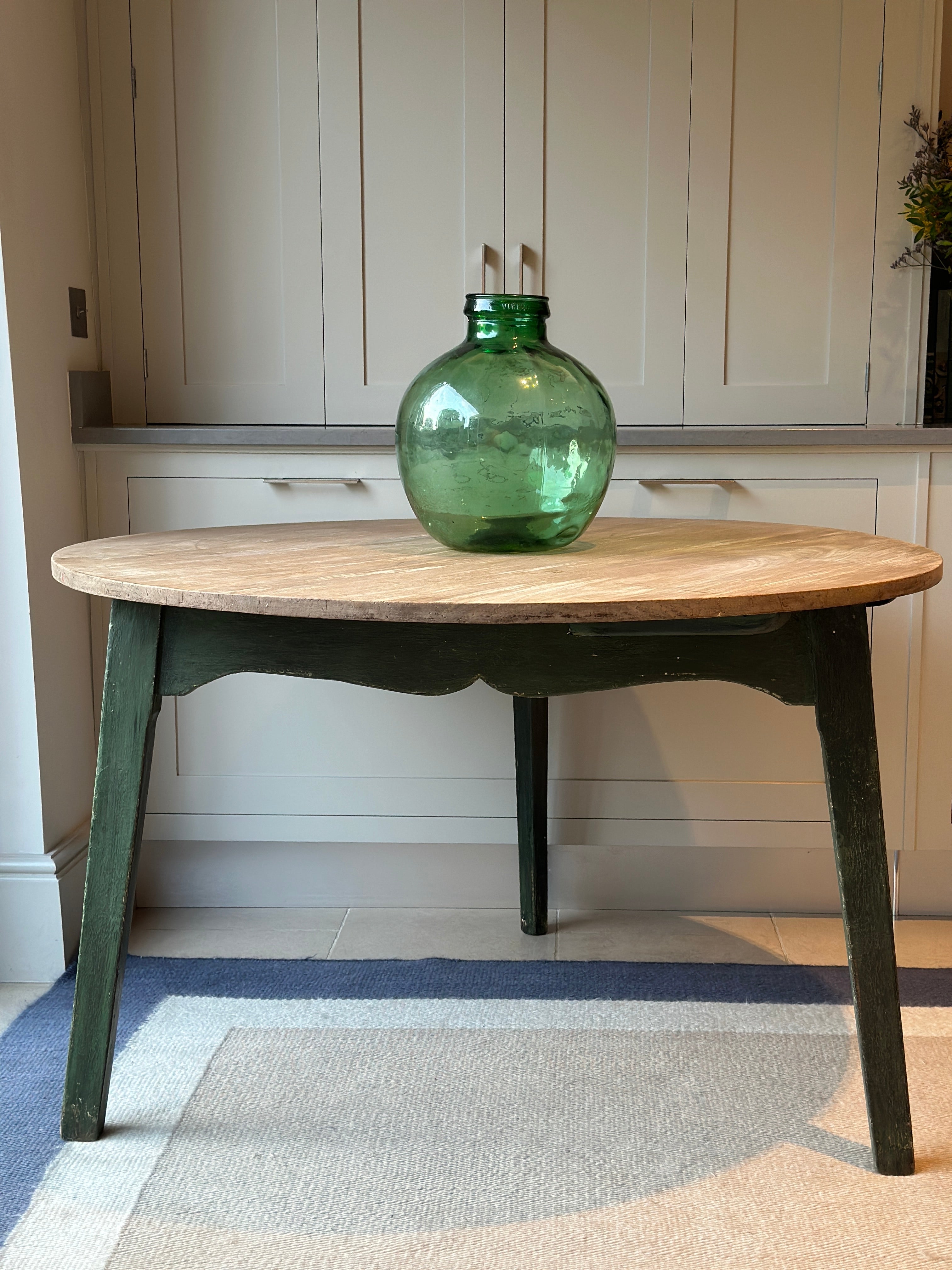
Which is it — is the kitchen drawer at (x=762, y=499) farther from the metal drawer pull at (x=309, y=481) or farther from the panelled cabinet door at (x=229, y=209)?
the panelled cabinet door at (x=229, y=209)

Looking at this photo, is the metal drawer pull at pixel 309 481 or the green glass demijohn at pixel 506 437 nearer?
the green glass demijohn at pixel 506 437

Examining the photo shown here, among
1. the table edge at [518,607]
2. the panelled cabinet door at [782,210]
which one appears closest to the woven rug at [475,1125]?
the table edge at [518,607]

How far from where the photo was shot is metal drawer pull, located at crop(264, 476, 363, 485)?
2.15 m

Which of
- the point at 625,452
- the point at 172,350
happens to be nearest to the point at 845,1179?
the point at 625,452

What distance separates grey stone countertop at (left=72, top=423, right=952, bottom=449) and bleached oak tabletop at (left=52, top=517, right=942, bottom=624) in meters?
0.47

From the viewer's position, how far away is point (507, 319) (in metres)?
1.41

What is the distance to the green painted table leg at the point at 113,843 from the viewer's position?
137 centimetres

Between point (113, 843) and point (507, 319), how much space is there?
793mm

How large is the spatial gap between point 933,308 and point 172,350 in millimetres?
Result: 1589

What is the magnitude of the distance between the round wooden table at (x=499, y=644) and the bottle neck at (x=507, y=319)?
26 cm

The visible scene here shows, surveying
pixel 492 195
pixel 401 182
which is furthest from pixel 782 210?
pixel 401 182

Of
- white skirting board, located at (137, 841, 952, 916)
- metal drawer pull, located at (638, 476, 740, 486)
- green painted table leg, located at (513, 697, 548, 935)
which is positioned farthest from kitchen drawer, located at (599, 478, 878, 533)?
white skirting board, located at (137, 841, 952, 916)

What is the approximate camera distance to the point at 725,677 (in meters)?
1.30

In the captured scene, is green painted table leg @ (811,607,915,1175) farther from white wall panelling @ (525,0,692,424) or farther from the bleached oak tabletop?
white wall panelling @ (525,0,692,424)
